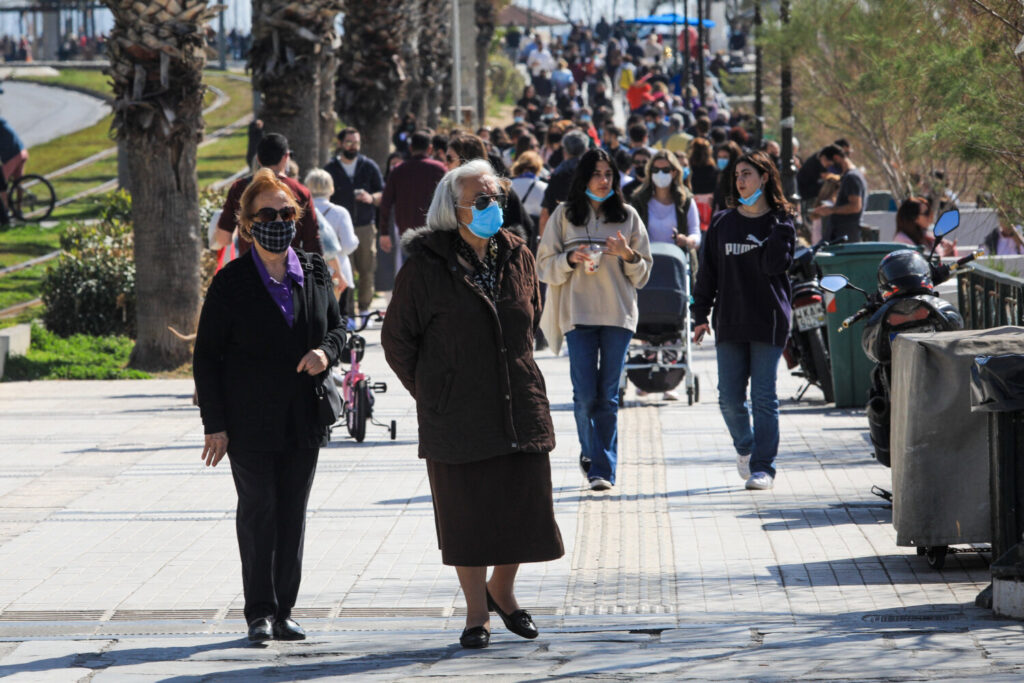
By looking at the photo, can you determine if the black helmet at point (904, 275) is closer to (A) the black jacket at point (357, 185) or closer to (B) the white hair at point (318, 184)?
(B) the white hair at point (318, 184)

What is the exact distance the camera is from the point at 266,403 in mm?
6055

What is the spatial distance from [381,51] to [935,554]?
1908cm

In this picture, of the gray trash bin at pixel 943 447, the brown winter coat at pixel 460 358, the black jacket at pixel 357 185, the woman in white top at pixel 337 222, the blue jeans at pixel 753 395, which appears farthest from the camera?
the black jacket at pixel 357 185

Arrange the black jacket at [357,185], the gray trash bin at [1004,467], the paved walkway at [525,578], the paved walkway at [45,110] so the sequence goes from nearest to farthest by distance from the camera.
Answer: the paved walkway at [525,578], the gray trash bin at [1004,467], the black jacket at [357,185], the paved walkway at [45,110]

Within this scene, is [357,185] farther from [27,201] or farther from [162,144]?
[27,201]

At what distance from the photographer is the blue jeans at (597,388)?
357 inches

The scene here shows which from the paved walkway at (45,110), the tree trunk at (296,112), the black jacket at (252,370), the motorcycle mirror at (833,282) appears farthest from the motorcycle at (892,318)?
the paved walkway at (45,110)

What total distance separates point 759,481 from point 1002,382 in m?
3.02

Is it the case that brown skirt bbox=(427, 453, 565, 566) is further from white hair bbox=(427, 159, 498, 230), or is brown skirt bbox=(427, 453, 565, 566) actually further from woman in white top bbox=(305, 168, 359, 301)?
woman in white top bbox=(305, 168, 359, 301)

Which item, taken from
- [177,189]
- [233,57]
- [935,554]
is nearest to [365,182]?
[177,189]

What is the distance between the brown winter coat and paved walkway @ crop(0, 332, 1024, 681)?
29.9 inches

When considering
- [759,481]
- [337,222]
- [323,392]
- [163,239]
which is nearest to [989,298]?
[759,481]

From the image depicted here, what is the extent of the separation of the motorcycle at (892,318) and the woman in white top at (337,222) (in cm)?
425

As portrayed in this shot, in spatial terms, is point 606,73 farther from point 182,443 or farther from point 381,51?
point 182,443
